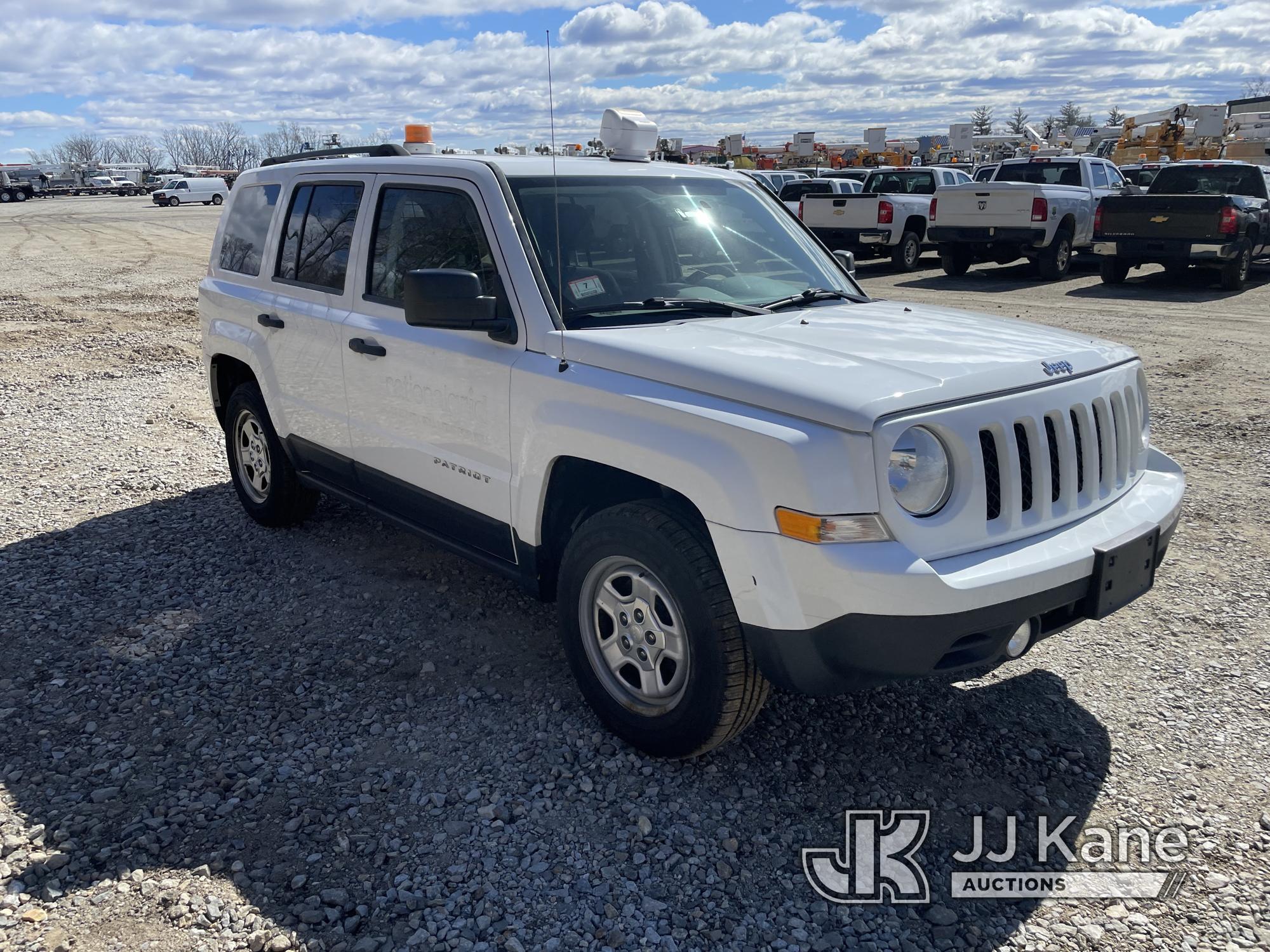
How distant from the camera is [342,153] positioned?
511 centimetres

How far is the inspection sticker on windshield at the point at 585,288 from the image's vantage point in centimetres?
369

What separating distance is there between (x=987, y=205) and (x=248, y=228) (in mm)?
13675

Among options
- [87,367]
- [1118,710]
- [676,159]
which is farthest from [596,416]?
[87,367]

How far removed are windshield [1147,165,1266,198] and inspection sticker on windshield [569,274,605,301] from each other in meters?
14.8

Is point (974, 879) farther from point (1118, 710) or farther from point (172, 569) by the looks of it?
point (172, 569)

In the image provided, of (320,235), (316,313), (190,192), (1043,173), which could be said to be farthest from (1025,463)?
(190,192)

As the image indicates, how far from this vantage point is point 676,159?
18.0 feet

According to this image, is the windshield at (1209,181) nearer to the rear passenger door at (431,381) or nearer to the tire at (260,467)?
the tire at (260,467)

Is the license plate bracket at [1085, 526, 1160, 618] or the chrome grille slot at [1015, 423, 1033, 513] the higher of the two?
the chrome grille slot at [1015, 423, 1033, 513]

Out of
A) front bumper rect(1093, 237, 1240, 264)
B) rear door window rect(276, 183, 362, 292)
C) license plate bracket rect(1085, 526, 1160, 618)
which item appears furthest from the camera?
front bumper rect(1093, 237, 1240, 264)

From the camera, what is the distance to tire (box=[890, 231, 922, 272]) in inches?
747

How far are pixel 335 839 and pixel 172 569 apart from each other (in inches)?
104

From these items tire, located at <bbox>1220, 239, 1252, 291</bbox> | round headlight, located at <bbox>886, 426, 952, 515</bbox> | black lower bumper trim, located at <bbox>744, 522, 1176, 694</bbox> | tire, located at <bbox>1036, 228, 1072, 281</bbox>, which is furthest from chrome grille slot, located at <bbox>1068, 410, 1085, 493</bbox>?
tire, located at <bbox>1036, 228, 1072, 281</bbox>

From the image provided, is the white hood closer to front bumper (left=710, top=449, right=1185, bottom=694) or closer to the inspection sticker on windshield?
the inspection sticker on windshield
